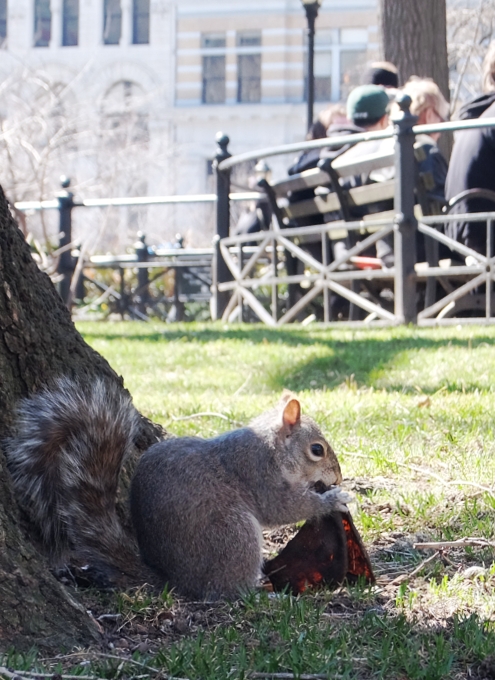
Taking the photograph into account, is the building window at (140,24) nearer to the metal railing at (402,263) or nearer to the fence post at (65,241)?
the fence post at (65,241)

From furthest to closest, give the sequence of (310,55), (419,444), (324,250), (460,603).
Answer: (310,55)
(324,250)
(419,444)
(460,603)

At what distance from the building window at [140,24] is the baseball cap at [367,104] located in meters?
23.7

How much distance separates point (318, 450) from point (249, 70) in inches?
1165

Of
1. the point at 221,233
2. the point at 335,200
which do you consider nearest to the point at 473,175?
the point at 335,200

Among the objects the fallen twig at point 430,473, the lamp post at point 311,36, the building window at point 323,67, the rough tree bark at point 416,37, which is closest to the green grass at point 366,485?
the fallen twig at point 430,473

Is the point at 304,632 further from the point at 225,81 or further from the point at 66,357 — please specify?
the point at 225,81

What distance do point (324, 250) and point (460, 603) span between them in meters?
5.01

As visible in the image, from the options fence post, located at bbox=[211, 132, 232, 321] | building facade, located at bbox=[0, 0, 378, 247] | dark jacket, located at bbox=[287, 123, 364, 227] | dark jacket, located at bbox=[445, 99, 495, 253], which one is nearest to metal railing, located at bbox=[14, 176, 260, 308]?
fence post, located at bbox=[211, 132, 232, 321]

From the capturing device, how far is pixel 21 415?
227 centimetres

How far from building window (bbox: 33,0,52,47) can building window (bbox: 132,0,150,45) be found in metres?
2.46

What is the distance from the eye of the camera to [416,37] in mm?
9055

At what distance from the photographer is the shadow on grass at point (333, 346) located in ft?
16.4

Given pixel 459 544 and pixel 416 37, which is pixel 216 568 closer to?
pixel 459 544

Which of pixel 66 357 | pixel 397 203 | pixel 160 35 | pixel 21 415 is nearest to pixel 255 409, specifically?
pixel 66 357
